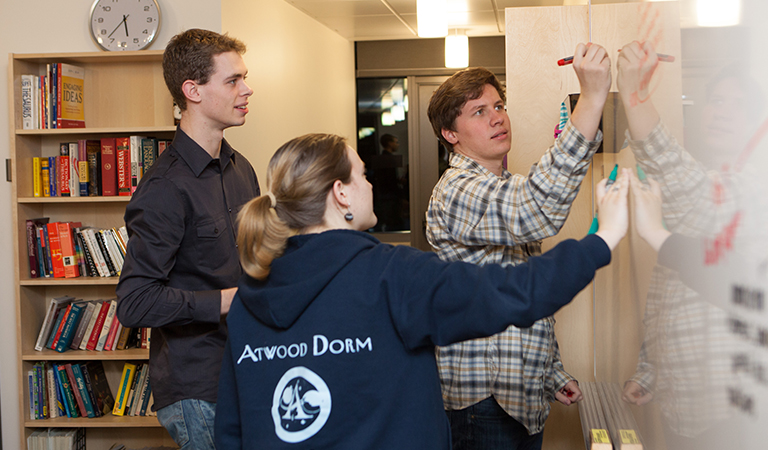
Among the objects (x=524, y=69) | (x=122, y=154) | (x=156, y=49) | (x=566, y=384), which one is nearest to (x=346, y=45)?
(x=156, y=49)

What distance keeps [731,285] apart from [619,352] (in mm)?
781

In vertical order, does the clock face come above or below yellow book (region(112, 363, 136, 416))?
above

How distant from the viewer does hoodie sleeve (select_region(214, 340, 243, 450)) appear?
1.08 metres

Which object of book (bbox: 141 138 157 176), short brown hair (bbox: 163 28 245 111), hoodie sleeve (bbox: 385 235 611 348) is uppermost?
short brown hair (bbox: 163 28 245 111)

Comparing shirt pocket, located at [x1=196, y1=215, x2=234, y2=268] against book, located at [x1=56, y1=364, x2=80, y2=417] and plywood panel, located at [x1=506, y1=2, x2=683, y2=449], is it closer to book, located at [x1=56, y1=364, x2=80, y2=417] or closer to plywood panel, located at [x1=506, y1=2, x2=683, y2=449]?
plywood panel, located at [x1=506, y1=2, x2=683, y2=449]

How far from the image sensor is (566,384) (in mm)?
1450

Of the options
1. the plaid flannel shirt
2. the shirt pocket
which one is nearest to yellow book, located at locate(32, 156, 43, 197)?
the shirt pocket

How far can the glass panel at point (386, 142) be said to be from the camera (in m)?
6.34

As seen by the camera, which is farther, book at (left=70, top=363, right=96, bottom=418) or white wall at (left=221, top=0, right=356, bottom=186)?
white wall at (left=221, top=0, right=356, bottom=186)

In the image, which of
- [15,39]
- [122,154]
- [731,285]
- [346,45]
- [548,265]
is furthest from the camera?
[346,45]

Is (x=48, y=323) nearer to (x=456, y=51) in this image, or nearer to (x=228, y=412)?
(x=228, y=412)

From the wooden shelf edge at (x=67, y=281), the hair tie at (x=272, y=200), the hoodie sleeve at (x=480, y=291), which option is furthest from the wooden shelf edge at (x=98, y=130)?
the hoodie sleeve at (x=480, y=291)

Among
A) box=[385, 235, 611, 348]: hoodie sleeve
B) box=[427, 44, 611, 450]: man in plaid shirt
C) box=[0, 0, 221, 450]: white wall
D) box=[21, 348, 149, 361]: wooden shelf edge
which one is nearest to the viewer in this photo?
box=[385, 235, 611, 348]: hoodie sleeve

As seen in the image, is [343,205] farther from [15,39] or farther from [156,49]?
[15,39]
